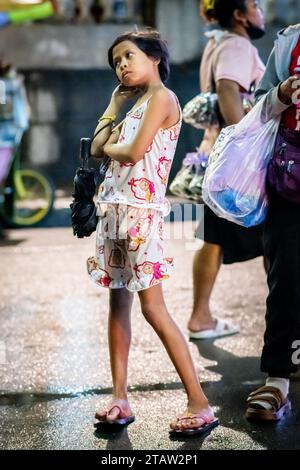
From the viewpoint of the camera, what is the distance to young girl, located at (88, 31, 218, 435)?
177 inches

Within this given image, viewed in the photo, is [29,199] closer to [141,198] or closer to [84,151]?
[84,151]

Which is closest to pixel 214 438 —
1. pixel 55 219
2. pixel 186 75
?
pixel 55 219

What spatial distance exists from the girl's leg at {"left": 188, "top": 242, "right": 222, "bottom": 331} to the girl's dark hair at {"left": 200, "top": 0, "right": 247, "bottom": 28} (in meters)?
1.41

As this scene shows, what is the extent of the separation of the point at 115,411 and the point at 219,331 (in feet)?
6.16

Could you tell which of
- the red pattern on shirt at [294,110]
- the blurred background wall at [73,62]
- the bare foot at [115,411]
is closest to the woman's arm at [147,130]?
the red pattern on shirt at [294,110]

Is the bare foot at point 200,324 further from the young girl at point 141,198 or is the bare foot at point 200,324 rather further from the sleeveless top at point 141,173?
the sleeveless top at point 141,173

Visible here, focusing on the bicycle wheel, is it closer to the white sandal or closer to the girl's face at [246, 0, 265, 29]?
the white sandal

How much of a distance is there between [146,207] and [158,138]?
1.08 ft

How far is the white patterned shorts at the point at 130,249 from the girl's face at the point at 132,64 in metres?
0.60

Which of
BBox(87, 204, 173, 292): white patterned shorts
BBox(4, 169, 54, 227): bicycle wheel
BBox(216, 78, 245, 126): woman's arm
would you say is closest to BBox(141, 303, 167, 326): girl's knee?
BBox(87, 204, 173, 292): white patterned shorts

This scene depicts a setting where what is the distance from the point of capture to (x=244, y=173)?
4.77 meters

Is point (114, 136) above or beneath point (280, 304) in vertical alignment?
above

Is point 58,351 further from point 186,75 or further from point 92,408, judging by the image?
point 186,75

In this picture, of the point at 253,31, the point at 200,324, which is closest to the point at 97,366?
the point at 200,324
